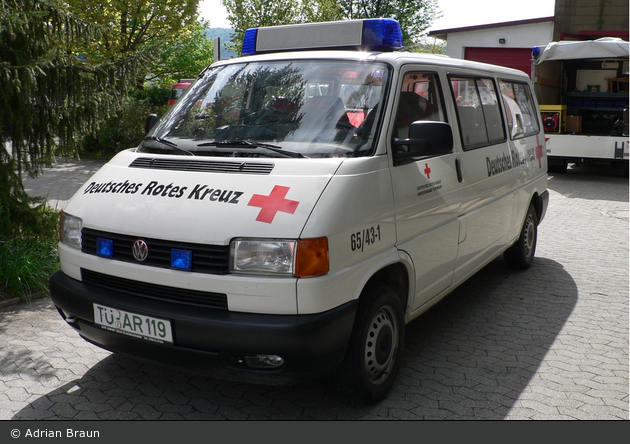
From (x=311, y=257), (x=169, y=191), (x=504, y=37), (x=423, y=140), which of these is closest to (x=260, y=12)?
(x=504, y=37)

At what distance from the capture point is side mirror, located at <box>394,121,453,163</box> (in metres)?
3.85

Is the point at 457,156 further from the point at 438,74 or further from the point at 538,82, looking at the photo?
the point at 538,82

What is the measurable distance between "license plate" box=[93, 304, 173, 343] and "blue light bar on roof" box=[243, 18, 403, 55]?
252 cm

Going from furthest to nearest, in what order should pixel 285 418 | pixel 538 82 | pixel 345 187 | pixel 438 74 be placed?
pixel 538 82 → pixel 438 74 → pixel 285 418 → pixel 345 187

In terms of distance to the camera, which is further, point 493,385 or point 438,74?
point 438,74

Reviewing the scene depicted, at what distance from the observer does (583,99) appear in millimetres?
15984

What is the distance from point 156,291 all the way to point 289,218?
839 mm

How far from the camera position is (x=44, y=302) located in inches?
224

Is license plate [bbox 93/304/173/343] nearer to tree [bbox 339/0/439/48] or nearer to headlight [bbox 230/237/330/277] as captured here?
headlight [bbox 230/237/330/277]

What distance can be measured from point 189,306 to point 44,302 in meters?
2.93

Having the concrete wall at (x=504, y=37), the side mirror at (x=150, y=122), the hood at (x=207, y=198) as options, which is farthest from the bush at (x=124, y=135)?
the hood at (x=207, y=198)

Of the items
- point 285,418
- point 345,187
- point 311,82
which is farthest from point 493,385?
point 311,82

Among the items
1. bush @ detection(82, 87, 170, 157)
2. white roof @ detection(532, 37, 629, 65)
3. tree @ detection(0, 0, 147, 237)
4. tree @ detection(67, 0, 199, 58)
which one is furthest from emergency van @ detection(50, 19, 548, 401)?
bush @ detection(82, 87, 170, 157)

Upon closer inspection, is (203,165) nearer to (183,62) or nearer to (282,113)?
Result: (282,113)
